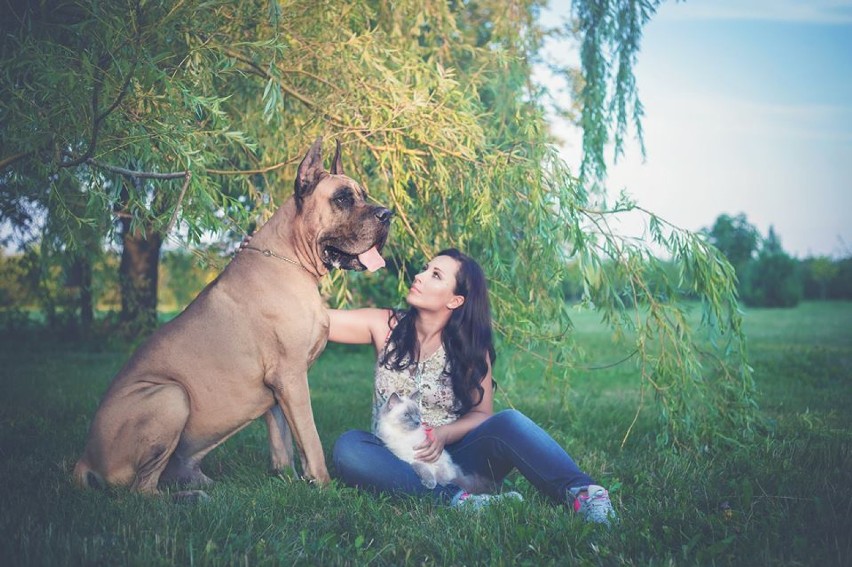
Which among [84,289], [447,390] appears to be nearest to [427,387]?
[447,390]

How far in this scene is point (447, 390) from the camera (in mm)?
3762

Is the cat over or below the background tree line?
below

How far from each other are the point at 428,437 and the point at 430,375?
37 cm

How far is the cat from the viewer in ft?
11.4

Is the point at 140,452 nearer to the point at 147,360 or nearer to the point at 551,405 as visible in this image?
the point at 147,360

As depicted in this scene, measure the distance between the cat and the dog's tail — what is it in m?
1.41

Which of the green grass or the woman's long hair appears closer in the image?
the green grass

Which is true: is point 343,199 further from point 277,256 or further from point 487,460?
point 487,460

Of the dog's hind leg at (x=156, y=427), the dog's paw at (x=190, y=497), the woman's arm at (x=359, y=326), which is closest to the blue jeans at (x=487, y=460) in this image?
the woman's arm at (x=359, y=326)

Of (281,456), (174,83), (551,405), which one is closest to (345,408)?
(551,405)

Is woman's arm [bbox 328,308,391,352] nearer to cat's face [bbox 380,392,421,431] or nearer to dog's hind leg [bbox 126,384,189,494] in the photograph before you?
cat's face [bbox 380,392,421,431]

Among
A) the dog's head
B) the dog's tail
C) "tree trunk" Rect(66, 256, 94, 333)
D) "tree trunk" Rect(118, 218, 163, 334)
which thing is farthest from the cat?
"tree trunk" Rect(66, 256, 94, 333)

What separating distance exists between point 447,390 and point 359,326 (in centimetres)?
64

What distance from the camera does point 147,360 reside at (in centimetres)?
328
